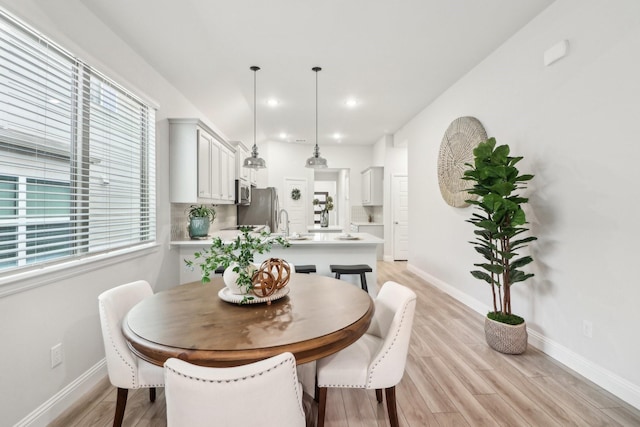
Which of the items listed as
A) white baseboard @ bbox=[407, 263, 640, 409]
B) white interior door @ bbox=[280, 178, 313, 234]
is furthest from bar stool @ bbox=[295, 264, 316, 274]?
white interior door @ bbox=[280, 178, 313, 234]

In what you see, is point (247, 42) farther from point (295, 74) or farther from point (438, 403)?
point (438, 403)

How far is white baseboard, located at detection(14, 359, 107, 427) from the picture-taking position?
1.68m

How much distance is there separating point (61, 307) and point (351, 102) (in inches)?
164

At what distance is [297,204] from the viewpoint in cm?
771

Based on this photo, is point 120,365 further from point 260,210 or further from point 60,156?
point 260,210

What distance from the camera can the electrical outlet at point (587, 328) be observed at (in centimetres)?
216

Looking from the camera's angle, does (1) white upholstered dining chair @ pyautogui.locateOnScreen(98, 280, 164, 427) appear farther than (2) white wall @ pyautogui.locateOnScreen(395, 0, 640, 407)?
No

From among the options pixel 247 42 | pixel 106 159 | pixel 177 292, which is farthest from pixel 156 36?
pixel 177 292

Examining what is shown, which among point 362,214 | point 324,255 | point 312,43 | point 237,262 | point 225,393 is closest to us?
point 225,393

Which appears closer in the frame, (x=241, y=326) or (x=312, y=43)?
(x=241, y=326)

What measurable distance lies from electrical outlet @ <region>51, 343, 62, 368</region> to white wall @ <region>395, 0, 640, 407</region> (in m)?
3.55

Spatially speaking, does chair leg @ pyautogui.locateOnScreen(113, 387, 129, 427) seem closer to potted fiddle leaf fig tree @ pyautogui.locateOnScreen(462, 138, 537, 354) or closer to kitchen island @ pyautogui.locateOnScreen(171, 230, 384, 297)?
kitchen island @ pyautogui.locateOnScreen(171, 230, 384, 297)

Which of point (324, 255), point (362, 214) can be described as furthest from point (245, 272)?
point (362, 214)

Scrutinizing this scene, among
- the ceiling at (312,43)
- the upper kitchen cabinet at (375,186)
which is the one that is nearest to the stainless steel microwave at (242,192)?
the ceiling at (312,43)
